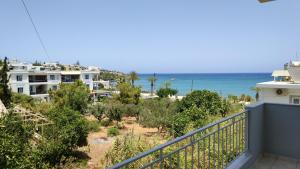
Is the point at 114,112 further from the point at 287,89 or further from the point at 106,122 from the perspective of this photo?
the point at 287,89

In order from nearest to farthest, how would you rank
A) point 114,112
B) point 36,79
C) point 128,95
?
1. point 114,112
2. point 128,95
3. point 36,79

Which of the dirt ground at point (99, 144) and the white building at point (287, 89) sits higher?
the white building at point (287, 89)

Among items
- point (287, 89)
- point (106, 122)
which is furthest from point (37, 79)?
point (287, 89)

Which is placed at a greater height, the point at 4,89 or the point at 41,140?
the point at 4,89

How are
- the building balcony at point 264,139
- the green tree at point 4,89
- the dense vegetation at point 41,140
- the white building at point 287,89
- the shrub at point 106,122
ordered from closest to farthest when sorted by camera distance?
1. the building balcony at point 264,139
2. the dense vegetation at point 41,140
3. the white building at point 287,89
4. the green tree at point 4,89
5. the shrub at point 106,122

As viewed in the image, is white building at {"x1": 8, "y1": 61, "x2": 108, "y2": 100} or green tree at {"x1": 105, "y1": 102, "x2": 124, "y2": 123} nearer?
green tree at {"x1": 105, "y1": 102, "x2": 124, "y2": 123}

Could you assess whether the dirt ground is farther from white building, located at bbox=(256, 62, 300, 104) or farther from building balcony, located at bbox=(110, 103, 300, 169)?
building balcony, located at bbox=(110, 103, 300, 169)

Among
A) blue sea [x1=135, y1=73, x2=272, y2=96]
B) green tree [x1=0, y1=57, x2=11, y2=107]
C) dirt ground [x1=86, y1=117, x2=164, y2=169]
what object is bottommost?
dirt ground [x1=86, y1=117, x2=164, y2=169]

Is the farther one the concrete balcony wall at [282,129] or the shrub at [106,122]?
the shrub at [106,122]

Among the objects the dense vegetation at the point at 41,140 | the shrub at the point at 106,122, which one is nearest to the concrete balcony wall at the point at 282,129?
the dense vegetation at the point at 41,140

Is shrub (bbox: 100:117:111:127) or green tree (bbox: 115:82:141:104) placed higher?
green tree (bbox: 115:82:141:104)

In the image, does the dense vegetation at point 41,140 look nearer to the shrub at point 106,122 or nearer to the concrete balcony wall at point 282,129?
the concrete balcony wall at point 282,129

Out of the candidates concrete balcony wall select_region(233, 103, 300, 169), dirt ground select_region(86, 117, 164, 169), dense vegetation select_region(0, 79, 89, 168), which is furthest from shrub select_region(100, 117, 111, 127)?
concrete balcony wall select_region(233, 103, 300, 169)

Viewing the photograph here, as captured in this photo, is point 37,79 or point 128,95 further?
point 37,79
